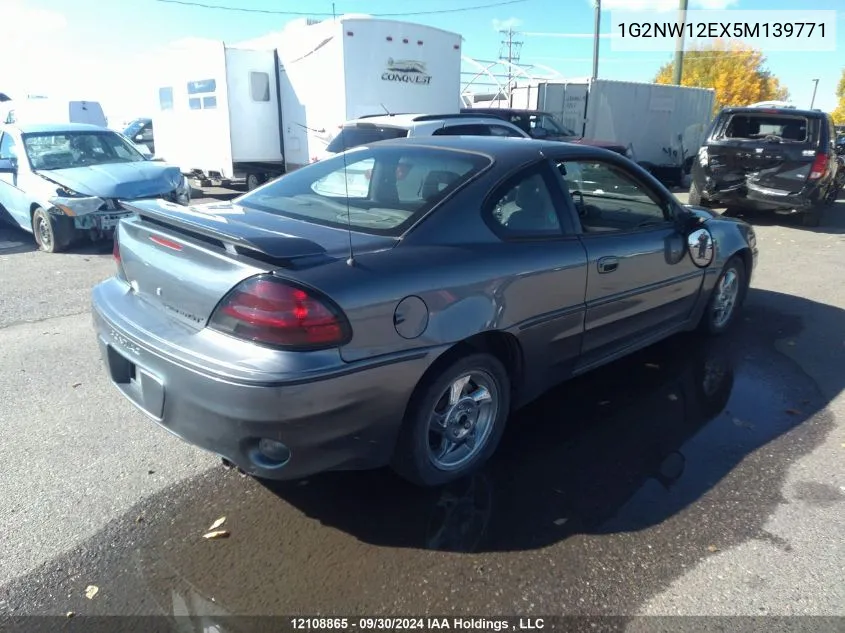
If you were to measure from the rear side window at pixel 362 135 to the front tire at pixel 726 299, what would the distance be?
14.7ft

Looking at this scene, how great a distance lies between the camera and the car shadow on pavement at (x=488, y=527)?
2.38 meters

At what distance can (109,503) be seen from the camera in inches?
114

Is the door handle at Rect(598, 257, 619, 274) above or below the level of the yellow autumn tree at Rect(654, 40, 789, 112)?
below

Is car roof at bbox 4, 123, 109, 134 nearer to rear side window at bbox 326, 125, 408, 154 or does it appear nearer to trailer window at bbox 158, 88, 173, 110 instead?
rear side window at bbox 326, 125, 408, 154

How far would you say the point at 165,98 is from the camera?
15141mm

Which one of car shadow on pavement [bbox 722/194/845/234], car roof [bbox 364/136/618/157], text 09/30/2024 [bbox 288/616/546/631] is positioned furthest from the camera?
car shadow on pavement [bbox 722/194/845/234]

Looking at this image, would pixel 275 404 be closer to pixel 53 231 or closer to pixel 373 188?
pixel 373 188

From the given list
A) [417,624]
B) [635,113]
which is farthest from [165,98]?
[417,624]

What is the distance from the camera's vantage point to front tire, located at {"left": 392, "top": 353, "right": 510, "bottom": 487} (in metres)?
→ 2.76

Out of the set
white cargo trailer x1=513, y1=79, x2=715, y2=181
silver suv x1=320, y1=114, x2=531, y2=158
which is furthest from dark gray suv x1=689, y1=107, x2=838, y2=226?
white cargo trailer x1=513, y1=79, x2=715, y2=181

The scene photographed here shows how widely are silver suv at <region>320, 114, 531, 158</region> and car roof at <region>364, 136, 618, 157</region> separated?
4318mm

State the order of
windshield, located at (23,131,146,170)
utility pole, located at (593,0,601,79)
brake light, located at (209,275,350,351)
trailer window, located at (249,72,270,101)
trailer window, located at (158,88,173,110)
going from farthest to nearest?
utility pole, located at (593,0,601,79) < trailer window, located at (158,88,173,110) < trailer window, located at (249,72,270,101) < windshield, located at (23,131,146,170) < brake light, located at (209,275,350,351)

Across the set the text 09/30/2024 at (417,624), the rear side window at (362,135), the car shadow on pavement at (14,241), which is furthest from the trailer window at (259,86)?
the text 09/30/2024 at (417,624)

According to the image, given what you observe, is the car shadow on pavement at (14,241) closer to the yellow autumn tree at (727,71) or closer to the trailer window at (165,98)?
the trailer window at (165,98)
